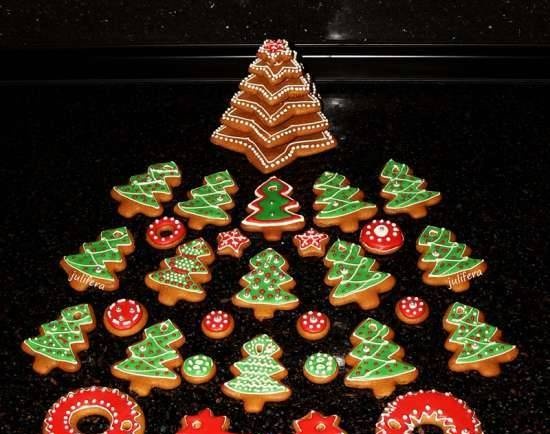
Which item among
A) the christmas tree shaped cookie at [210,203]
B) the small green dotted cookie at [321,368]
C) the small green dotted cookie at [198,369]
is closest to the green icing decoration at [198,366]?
the small green dotted cookie at [198,369]

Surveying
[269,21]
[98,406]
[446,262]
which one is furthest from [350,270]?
[269,21]

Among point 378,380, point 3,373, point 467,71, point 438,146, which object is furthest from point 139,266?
point 467,71

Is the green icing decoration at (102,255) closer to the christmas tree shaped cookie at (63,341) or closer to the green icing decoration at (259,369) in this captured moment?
the christmas tree shaped cookie at (63,341)

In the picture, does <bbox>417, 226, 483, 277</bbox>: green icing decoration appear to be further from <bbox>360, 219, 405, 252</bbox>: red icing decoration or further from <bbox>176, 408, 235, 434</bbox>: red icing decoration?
<bbox>176, 408, 235, 434</bbox>: red icing decoration

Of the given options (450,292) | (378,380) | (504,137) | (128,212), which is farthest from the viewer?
(504,137)

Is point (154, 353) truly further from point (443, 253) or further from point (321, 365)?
point (443, 253)

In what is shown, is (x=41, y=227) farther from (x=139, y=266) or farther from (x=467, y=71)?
(x=467, y=71)
